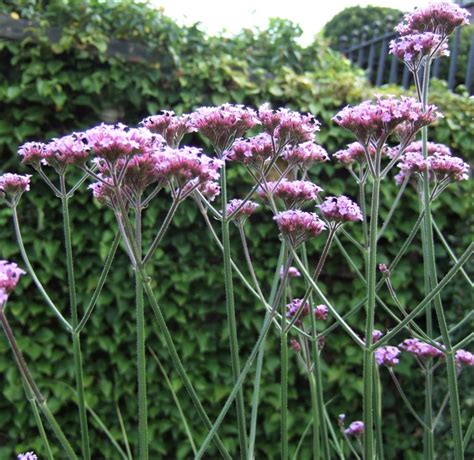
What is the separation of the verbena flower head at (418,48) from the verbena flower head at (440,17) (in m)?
0.04

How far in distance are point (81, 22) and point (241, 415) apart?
2.39m

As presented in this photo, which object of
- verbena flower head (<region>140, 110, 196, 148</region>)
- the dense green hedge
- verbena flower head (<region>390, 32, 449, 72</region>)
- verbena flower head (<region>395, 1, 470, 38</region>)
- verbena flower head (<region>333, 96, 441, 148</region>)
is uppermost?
verbena flower head (<region>395, 1, 470, 38</region>)

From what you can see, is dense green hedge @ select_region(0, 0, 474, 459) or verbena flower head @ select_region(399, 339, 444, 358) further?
dense green hedge @ select_region(0, 0, 474, 459)

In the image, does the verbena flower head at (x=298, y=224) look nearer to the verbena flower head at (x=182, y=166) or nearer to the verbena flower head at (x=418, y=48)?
the verbena flower head at (x=182, y=166)

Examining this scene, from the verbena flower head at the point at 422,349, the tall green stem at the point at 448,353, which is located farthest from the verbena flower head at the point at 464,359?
the tall green stem at the point at 448,353

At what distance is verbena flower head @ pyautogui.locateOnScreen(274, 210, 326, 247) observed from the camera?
3.76 ft

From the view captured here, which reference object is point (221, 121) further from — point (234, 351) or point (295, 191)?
point (234, 351)

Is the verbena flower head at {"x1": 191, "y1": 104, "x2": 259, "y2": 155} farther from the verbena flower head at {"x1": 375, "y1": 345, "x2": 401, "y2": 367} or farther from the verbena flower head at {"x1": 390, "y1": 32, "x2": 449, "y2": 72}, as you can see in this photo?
the verbena flower head at {"x1": 375, "y1": 345, "x2": 401, "y2": 367}

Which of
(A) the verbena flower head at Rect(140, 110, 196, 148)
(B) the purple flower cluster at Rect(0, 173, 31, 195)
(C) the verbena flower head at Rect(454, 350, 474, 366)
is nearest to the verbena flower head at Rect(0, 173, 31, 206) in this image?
(B) the purple flower cluster at Rect(0, 173, 31, 195)

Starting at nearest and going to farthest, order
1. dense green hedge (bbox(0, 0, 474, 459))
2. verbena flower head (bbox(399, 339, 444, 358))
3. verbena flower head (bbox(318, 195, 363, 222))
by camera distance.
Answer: verbena flower head (bbox(318, 195, 363, 222)) → verbena flower head (bbox(399, 339, 444, 358)) → dense green hedge (bbox(0, 0, 474, 459))

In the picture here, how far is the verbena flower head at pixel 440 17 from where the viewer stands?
139 centimetres

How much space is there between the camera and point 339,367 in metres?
3.18

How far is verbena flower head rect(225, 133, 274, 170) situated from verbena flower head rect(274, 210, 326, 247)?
177 millimetres

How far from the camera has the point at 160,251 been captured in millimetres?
2928
